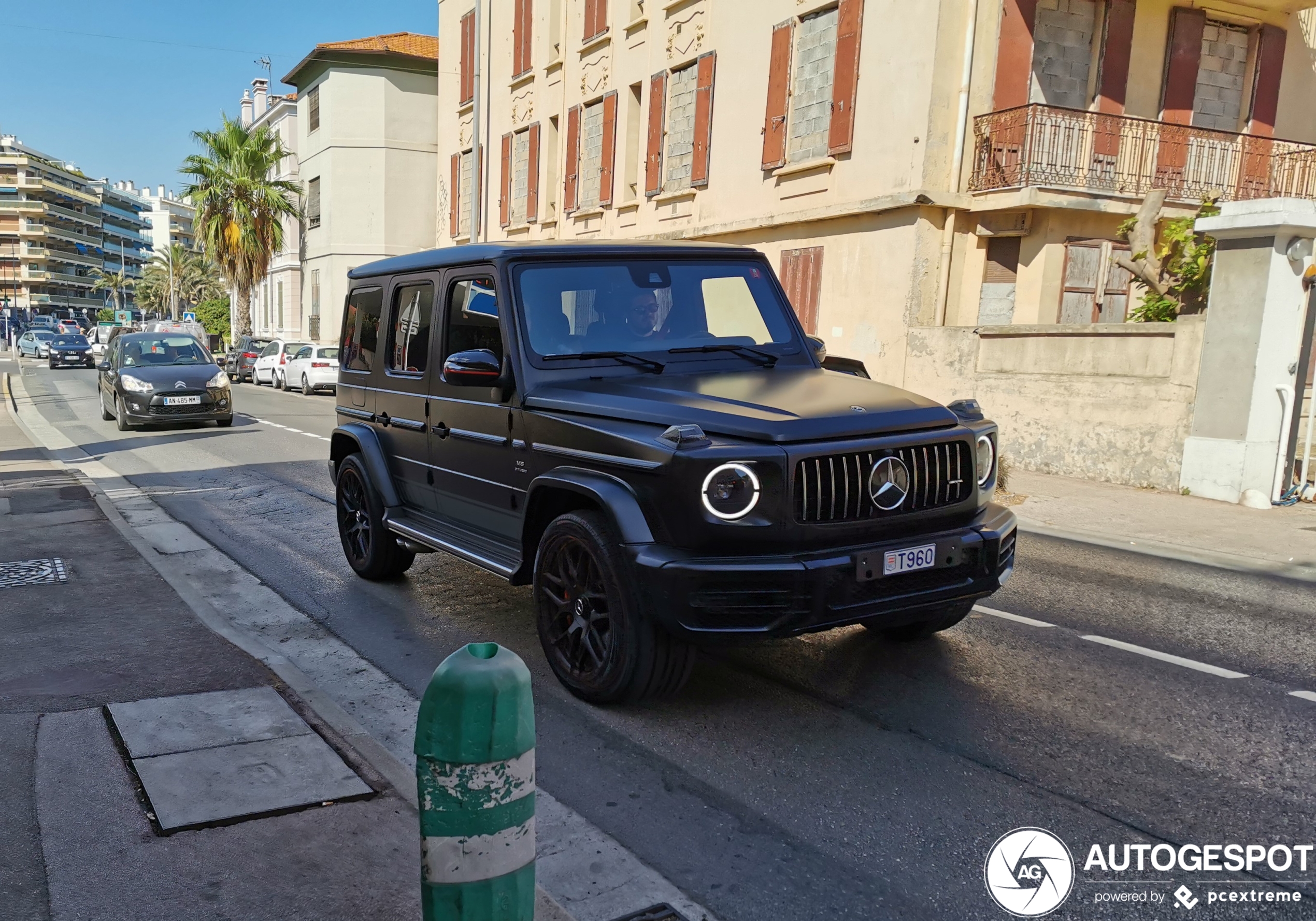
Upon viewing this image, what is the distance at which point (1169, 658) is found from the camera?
5.49 metres

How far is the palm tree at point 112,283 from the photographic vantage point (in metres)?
149

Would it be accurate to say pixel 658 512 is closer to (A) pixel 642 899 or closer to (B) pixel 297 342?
(A) pixel 642 899

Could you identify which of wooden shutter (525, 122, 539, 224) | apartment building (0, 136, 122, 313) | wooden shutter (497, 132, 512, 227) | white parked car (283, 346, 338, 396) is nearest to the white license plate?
wooden shutter (525, 122, 539, 224)

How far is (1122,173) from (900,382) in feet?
16.7

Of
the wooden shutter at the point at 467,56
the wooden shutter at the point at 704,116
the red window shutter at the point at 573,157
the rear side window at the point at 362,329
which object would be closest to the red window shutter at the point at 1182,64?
the wooden shutter at the point at 704,116

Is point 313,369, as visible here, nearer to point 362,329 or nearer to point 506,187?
point 506,187

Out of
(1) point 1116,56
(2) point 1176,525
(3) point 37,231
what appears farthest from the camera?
(3) point 37,231

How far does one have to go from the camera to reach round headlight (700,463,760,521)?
394cm

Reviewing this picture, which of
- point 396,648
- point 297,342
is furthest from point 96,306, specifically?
point 396,648

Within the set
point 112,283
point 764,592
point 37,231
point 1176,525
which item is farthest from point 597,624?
point 112,283

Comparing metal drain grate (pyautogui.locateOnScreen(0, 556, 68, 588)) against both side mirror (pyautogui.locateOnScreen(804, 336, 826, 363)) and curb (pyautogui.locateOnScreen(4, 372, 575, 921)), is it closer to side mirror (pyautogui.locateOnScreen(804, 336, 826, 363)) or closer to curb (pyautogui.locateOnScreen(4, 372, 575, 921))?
curb (pyautogui.locateOnScreen(4, 372, 575, 921))

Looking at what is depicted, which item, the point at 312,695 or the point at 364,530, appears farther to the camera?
the point at 364,530

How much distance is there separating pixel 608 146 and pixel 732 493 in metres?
21.4

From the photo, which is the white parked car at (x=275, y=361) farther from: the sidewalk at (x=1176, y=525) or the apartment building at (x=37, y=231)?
the apartment building at (x=37, y=231)
